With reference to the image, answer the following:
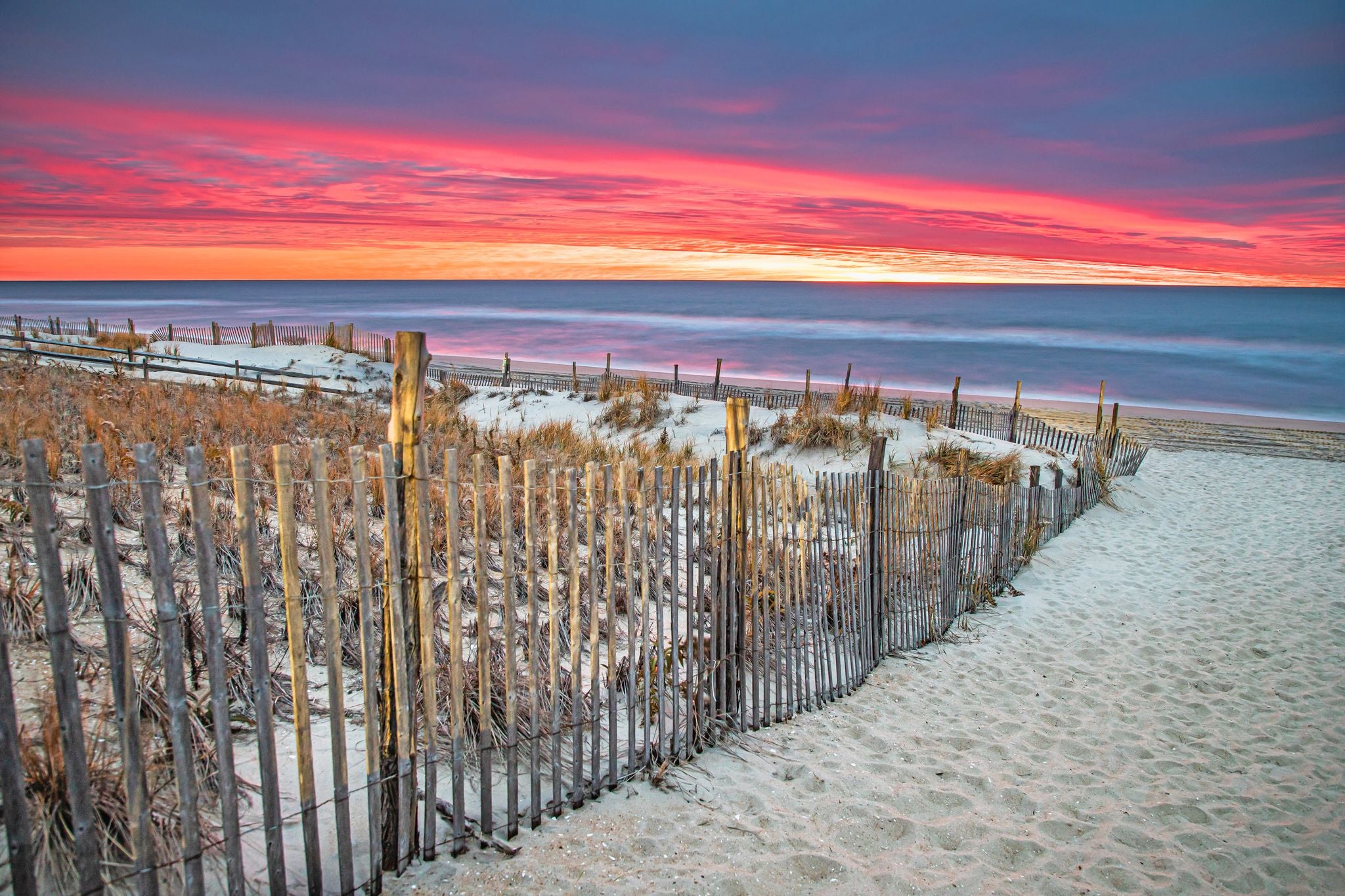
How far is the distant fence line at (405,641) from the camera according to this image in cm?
206

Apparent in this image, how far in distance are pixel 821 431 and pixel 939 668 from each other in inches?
312

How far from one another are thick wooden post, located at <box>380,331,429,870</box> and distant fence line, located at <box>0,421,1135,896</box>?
12 mm

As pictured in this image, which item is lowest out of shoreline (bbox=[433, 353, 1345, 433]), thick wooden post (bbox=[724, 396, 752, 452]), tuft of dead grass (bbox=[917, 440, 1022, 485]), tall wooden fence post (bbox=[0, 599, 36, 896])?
shoreline (bbox=[433, 353, 1345, 433])

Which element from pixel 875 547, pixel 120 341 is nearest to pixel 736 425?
pixel 875 547

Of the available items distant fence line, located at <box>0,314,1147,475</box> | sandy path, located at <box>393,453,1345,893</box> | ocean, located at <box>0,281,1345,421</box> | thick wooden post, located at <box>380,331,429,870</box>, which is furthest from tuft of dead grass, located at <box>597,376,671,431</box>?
ocean, located at <box>0,281,1345,421</box>

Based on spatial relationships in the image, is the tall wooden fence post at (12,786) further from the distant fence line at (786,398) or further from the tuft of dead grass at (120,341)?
the tuft of dead grass at (120,341)

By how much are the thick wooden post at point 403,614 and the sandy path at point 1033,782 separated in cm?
21

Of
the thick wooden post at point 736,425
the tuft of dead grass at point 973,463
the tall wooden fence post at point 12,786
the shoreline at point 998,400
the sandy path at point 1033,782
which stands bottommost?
the shoreline at point 998,400

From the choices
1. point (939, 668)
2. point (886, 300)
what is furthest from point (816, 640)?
point (886, 300)

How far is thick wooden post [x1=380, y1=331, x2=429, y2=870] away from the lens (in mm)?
2691

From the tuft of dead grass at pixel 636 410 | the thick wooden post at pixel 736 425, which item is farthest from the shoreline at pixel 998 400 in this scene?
the thick wooden post at pixel 736 425

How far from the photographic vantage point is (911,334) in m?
63.9

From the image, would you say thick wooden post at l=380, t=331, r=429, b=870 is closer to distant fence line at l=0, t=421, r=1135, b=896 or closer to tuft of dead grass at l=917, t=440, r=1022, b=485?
distant fence line at l=0, t=421, r=1135, b=896

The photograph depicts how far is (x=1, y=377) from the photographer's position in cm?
1056
